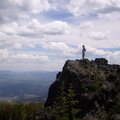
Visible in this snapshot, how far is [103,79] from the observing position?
213 ft

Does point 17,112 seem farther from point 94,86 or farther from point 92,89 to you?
point 94,86

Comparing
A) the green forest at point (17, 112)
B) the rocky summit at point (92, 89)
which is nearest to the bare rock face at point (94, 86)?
the rocky summit at point (92, 89)

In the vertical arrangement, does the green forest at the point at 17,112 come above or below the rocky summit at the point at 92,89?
below

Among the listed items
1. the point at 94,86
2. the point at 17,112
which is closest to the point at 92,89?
the point at 94,86

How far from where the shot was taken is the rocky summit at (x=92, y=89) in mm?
58156

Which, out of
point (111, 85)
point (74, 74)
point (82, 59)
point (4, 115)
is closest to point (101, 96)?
point (111, 85)

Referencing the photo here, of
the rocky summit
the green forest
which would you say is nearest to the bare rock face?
the rocky summit

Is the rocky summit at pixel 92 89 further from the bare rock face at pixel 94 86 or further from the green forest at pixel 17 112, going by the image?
the green forest at pixel 17 112

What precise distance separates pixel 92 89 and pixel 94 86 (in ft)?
2.14

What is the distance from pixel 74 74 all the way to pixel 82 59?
20.4 feet

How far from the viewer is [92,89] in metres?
63.7

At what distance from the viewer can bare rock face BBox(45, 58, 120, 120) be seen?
5966cm

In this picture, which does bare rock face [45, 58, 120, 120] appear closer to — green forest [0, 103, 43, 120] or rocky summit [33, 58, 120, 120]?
rocky summit [33, 58, 120, 120]

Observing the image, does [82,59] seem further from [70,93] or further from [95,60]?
[70,93]
